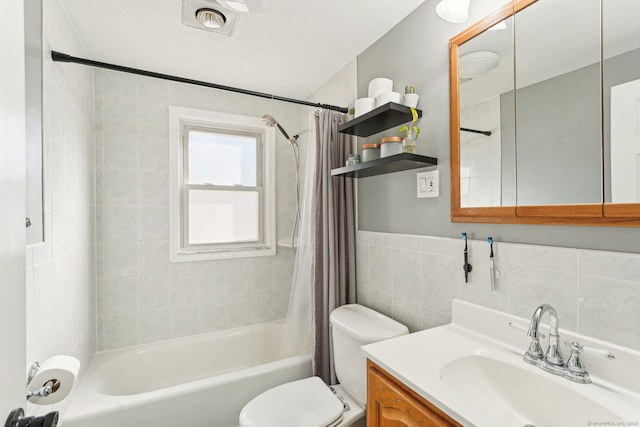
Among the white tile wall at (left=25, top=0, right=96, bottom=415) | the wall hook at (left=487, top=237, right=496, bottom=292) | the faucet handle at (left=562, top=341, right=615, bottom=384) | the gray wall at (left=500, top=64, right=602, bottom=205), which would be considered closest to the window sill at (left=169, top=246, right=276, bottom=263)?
the white tile wall at (left=25, top=0, right=96, bottom=415)

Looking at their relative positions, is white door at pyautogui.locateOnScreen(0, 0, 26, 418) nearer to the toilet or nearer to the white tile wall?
the white tile wall

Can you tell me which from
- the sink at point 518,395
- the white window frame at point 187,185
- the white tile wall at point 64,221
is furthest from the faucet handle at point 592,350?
the white window frame at point 187,185

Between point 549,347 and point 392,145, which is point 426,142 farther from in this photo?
point 549,347

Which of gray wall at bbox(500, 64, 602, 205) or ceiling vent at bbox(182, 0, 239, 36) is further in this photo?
ceiling vent at bbox(182, 0, 239, 36)

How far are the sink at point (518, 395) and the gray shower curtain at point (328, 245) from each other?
35.2 inches

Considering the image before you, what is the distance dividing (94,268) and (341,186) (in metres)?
1.73

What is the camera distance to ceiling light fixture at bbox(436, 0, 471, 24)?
1178mm

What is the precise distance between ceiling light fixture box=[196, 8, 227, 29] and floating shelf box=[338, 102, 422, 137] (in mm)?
829

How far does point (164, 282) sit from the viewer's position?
2209mm

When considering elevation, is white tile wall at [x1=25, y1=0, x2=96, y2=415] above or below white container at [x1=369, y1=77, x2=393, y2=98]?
below

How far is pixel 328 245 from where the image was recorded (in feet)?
5.87

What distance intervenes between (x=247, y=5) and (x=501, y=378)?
173 cm

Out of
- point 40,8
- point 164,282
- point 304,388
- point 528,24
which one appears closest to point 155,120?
point 40,8

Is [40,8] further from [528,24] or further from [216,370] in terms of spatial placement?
[216,370]
